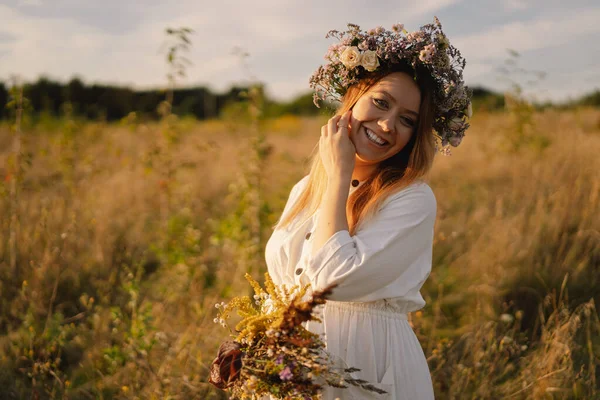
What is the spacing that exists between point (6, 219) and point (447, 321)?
13.5 feet

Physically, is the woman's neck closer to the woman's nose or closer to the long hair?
the long hair

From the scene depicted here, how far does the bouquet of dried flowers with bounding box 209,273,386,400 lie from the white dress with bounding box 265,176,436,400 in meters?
0.17

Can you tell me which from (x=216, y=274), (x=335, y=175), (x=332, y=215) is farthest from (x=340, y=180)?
(x=216, y=274)

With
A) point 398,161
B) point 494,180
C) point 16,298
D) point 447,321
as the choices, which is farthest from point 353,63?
point 494,180

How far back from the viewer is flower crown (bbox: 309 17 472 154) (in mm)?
2344

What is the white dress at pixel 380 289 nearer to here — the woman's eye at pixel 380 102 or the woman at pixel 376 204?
the woman at pixel 376 204

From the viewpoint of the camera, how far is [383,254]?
6.31 ft

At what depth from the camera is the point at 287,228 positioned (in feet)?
8.21

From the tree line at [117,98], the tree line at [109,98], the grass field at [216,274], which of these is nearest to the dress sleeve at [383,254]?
the grass field at [216,274]

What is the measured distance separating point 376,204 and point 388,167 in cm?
37

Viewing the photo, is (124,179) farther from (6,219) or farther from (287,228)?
(287,228)

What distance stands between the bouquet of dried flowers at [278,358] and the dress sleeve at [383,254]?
0.17 m

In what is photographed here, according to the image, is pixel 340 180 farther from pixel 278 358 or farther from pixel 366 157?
pixel 278 358

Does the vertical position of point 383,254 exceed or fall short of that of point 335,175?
it falls short
